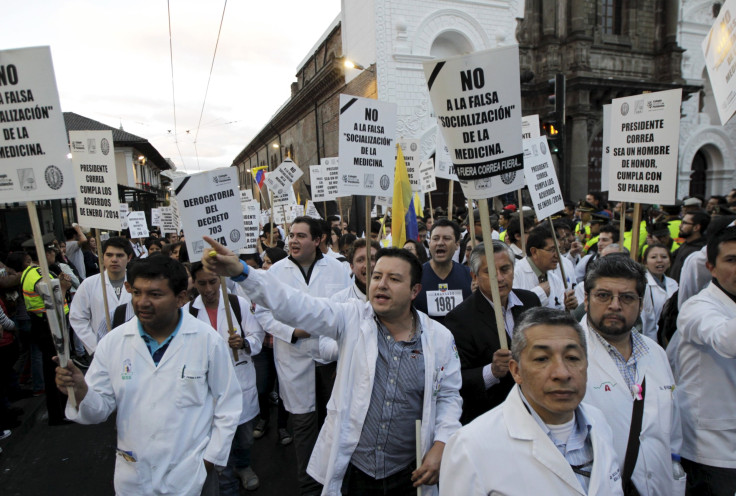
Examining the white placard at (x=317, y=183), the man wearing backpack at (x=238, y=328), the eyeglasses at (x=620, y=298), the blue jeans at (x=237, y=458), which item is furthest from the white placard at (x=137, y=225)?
the eyeglasses at (x=620, y=298)

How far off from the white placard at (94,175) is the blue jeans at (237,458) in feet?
7.76

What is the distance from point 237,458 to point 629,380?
3453 mm

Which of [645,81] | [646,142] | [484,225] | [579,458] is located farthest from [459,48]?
[579,458]

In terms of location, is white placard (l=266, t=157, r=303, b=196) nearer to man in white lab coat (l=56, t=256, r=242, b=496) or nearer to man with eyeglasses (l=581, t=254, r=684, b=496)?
man in white lab coat (l=56, t=256, r=242, b=496)

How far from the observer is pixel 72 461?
5.21 metres

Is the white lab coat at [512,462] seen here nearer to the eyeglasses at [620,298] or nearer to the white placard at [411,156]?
the eyeglasses at [620,298]

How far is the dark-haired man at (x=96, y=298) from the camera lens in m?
4.73

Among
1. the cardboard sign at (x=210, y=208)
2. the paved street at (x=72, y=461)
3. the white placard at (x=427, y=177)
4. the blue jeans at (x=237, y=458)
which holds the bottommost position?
the paved street at (x=72, y=461)

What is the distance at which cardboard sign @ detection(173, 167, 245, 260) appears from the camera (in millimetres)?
3680

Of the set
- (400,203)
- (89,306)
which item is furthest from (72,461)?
(400,203)

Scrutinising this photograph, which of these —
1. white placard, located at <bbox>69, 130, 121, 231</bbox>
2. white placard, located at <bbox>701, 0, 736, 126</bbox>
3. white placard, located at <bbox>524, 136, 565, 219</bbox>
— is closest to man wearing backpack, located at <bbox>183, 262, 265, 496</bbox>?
white placard, located at <bbox>69, 130, 121, 231</bbox>

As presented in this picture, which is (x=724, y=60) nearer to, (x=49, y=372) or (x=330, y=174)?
(x=49, y=372)

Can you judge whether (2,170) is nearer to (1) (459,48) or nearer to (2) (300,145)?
(1) (459,48)

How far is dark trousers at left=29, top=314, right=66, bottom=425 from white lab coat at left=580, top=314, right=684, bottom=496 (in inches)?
157
